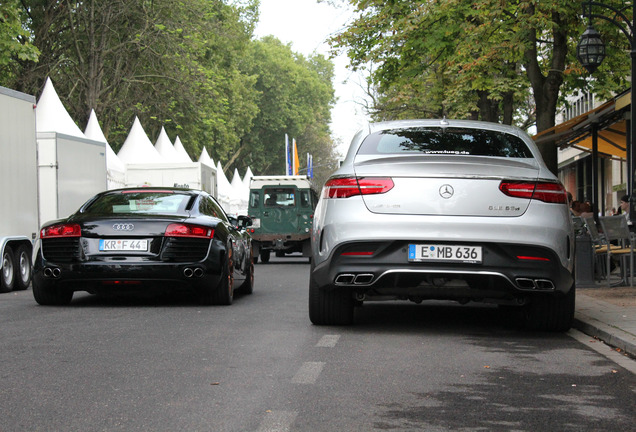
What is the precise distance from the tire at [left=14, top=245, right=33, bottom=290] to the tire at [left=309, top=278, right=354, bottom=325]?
24.5 ft

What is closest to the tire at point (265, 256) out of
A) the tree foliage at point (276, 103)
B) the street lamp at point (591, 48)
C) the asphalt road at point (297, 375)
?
the street lamp at point (591, 48)

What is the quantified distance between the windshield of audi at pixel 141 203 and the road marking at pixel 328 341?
3.43m

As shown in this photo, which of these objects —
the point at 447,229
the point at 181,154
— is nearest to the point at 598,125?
the point at 447,229

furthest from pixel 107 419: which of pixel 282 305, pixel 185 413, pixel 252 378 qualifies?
pixel 282 305

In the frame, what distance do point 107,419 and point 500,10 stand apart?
16190 mm

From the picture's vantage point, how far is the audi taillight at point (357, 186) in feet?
27.4

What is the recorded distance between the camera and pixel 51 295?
1157cm

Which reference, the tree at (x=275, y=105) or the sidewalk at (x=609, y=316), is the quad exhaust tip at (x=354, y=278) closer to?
the sidewalk at (x=609, y=316)

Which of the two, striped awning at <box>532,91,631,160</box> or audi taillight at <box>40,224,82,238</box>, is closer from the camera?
audi taillight at <box>40,224,82,238</box>

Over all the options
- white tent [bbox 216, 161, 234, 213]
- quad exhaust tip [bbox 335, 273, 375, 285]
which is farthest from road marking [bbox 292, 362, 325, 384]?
white tent [bbox 216, 161, 234, 213]

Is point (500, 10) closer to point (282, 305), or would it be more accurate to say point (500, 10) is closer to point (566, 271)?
point (282, 305)

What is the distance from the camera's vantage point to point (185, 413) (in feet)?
17.6

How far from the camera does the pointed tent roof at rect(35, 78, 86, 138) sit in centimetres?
2844

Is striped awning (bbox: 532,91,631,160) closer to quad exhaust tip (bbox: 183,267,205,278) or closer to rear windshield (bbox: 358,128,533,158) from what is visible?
rear windshield (bbox: 358,128,533,158)
